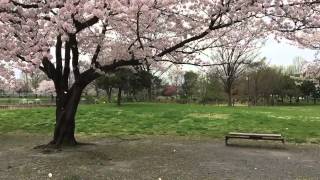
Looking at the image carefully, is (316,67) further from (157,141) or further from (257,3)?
(257,3)

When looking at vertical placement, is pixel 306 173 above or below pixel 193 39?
below

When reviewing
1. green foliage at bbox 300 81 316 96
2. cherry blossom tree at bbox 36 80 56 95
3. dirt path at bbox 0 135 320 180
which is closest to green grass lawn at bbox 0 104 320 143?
dirt path at bbox 0 135 320 180

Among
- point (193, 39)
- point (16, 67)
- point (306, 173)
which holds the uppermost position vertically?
point (193, 39)

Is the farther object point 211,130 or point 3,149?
point 211,130

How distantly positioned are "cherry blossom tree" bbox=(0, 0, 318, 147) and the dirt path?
5.53 feet

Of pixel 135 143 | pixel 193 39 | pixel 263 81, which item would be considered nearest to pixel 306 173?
pixel 193 39

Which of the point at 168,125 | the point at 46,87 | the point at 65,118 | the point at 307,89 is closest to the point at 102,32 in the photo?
the point at 65,118

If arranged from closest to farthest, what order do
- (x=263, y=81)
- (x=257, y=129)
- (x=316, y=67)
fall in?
(x=257, y=129)
(x=316, y=67)
(x=263, y=81)

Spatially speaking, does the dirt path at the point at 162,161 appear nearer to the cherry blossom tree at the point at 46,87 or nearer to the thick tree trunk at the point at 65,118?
the thick tree trunk at the point at 65,118

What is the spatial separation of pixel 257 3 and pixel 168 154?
4.49 meters

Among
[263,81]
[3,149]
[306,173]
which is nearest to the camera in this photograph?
[306,173]

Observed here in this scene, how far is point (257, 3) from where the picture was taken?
10797 millimetres

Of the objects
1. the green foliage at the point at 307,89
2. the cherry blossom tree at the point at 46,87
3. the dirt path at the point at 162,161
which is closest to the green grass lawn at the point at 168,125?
the dirt path at the point at 162,161

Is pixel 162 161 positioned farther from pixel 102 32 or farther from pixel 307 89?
pixel 307 89
